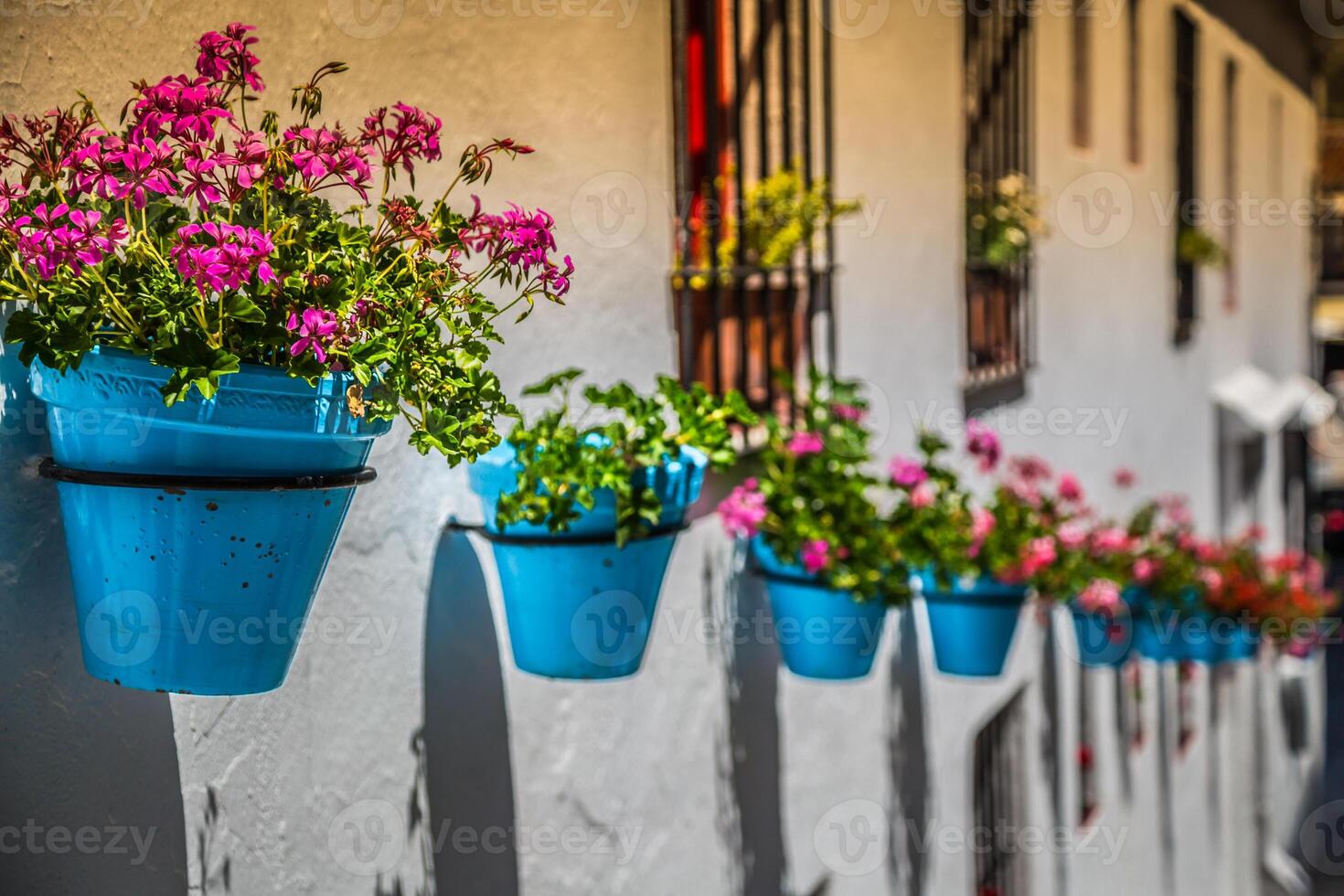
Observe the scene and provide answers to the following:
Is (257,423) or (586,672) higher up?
(257,423)

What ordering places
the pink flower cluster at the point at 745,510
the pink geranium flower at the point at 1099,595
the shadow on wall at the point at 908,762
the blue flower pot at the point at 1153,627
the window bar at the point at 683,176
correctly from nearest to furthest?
the pink flower cluster at the point at 745,510, the window bar at the point at 683,176, the pink geranium flower at the point at 1099,595, the shadow on wall at the point at 908,762, the blue flower pot at the point at 1153,627

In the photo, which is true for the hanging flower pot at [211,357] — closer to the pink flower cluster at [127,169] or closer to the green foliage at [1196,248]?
the pink flower cluster at [127,169]

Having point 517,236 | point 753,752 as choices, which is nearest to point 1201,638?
point 753,752

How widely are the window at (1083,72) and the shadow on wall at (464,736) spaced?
5443 millimetres

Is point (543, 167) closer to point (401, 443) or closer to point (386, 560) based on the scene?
point (401, 443)

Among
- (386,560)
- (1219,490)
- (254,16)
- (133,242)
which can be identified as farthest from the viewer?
(1219,490)

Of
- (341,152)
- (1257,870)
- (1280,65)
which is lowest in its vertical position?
(1257,870)

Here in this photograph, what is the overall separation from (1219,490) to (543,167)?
29.6 feet

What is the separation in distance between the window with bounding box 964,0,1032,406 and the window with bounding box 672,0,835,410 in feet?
5.07

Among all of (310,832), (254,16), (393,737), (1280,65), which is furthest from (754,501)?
(1280,65)

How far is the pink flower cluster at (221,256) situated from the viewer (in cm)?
131

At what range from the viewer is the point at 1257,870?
11.4 meters

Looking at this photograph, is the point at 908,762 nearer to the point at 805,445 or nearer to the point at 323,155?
the point at 805,445

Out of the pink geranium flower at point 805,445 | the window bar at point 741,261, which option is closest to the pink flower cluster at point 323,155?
the pink geranium flower at point 805,445
